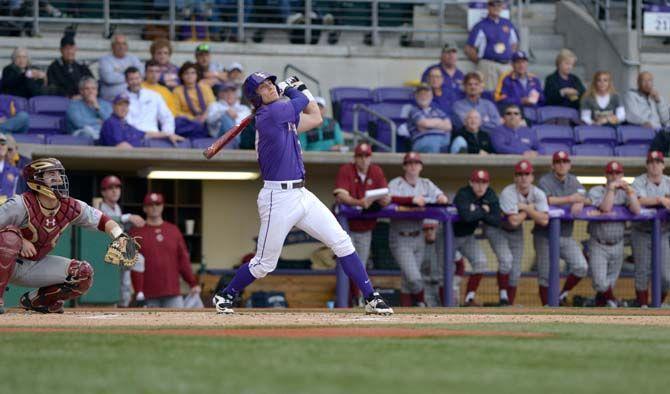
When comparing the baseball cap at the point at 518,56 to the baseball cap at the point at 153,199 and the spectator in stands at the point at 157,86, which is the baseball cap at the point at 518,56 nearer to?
the spectator in stands at the point at 157,86

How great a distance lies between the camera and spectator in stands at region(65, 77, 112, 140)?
16000 mm

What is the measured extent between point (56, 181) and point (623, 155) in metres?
9.05

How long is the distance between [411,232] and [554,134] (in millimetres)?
3615

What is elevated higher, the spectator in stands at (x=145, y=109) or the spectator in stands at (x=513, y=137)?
the spectator in stands at (x=145, y=109)

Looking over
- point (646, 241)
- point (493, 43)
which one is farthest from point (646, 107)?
point (646, 241)

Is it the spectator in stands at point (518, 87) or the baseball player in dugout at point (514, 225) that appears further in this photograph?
the spectator in stands at point (518, 87)

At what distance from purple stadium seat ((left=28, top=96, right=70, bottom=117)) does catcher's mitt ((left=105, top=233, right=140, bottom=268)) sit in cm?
615

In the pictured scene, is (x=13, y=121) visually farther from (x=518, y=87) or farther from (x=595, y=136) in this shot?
(x=595, y=136)

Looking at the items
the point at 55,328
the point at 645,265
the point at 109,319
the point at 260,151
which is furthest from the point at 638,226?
the point at 55,328

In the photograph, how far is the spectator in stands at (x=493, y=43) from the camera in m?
19.5

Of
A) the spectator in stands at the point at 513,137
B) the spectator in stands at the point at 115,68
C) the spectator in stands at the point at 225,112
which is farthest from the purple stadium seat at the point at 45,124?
the spectator in stands at the point at 513,137

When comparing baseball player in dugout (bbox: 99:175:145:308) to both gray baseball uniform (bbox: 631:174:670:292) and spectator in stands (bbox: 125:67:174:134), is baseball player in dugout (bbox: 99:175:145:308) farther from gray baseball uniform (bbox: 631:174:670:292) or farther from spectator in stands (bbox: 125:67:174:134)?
gray baseball uniform (bbox: 631:174:670:292)

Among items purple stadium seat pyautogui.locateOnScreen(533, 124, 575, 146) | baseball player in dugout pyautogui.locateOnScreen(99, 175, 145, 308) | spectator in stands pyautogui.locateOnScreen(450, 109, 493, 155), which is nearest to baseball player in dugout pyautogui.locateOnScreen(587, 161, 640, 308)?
spectator in stands pyautogui.locateOnScreen(450, 109, 493, 155)

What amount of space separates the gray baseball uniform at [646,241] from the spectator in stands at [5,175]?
265 inches
